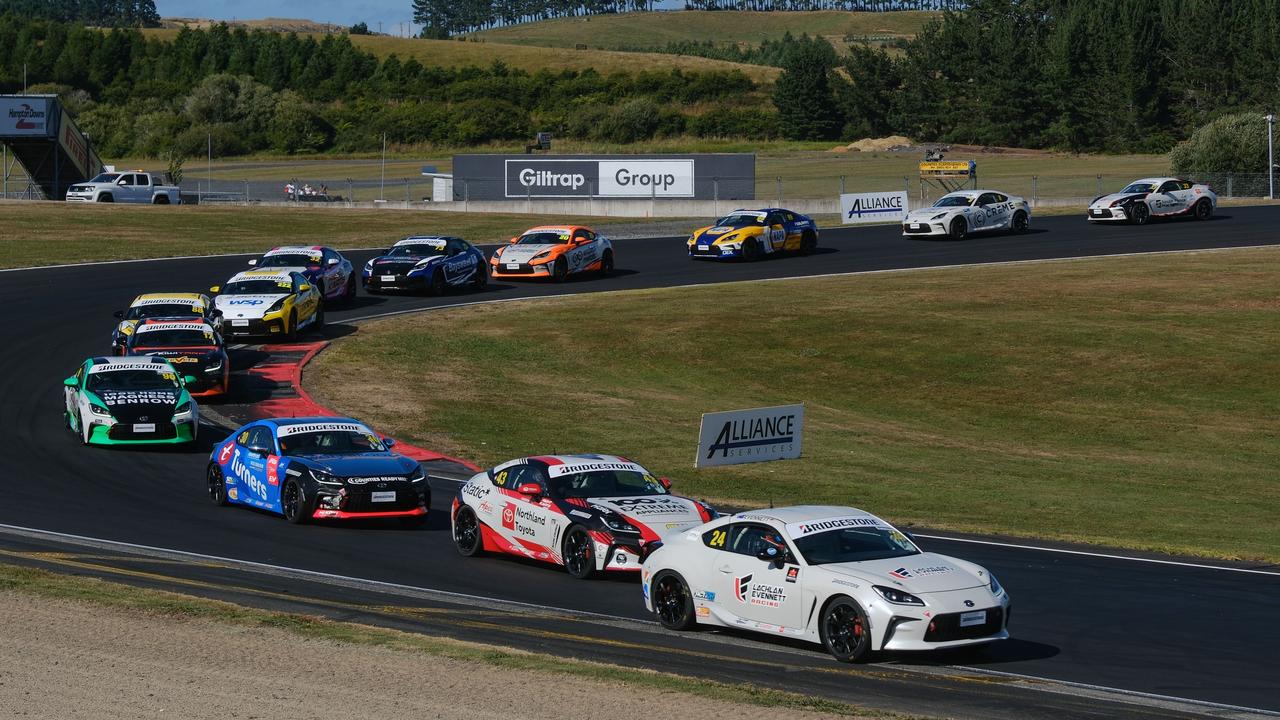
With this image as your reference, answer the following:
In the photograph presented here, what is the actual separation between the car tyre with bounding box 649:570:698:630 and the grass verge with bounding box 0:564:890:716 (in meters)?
2.21

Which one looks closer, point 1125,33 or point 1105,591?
point 1105,591

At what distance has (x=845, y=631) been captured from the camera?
1310cm

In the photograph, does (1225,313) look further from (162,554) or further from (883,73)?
(883,73)

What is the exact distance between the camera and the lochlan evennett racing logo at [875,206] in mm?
61125

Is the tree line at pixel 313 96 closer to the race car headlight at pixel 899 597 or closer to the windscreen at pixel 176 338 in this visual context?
the windscreen at pixel 176 338

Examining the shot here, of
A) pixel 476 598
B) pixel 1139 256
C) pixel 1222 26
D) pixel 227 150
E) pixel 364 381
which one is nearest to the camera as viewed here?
pixel 476 598

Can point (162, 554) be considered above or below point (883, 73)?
below

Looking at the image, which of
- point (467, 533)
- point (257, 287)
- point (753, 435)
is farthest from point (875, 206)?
point (467, 533)

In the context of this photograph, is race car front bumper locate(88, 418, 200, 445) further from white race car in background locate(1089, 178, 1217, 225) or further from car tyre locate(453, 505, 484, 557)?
white race car in background locate(1089, 178, 1217, 225)

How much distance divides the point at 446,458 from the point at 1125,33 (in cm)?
9438

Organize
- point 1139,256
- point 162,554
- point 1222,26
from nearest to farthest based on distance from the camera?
point 162,554
point 1139,256
point 1222,26

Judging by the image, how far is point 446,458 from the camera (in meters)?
25.9

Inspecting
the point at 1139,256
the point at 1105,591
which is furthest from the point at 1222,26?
the point at 1105,591

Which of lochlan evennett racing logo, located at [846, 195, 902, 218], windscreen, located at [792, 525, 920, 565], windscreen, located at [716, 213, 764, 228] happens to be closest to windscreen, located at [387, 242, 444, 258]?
windscreen, located at [716, 213, 764, 228]
